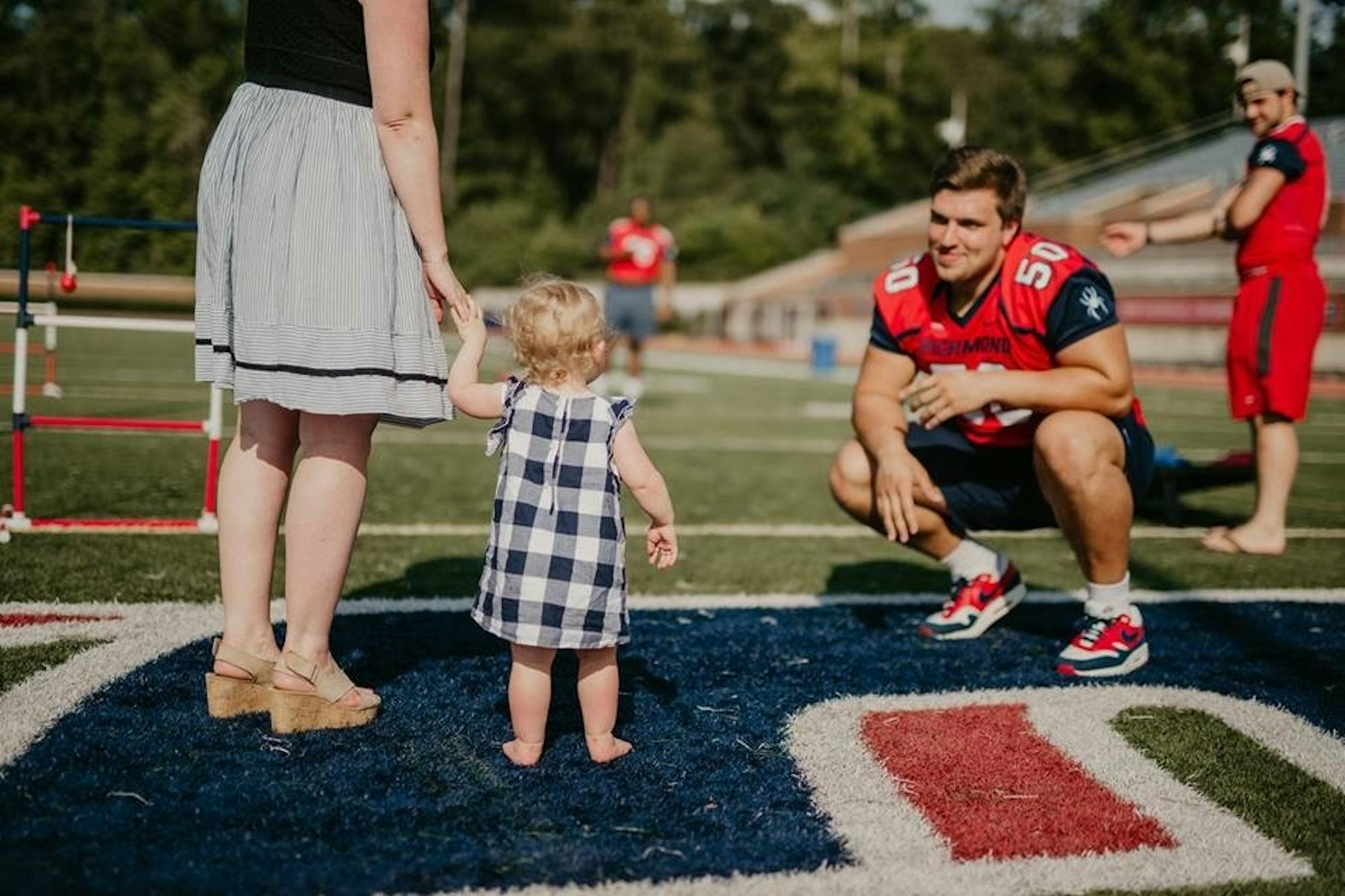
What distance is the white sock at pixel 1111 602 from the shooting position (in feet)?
10.8

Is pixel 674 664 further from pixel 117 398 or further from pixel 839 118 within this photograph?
pixel 839 118

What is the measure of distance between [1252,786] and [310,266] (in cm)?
224

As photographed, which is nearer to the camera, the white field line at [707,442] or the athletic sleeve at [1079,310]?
the athletic sleeve at [1079,310]

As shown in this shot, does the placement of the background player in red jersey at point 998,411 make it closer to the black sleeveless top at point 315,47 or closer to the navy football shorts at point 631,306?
the black sleeveless top at point 315,47

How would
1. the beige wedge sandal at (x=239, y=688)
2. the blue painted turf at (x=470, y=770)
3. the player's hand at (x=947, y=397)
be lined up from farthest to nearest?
the player's hand at (x=947, y=397) < the beige wedge sandal at (x=239, y=688) < the blue painted turf at (x=470, y=770)

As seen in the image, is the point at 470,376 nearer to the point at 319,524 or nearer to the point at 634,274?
the point at 319,524

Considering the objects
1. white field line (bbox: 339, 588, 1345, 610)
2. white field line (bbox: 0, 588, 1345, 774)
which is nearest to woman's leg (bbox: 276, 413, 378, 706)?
white field line (bbox: 0, 588, 1345, 774)

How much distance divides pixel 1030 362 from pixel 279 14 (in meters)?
2.26

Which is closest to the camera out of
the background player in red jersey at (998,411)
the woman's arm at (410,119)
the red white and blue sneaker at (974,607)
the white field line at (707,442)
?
the woman's arm at (410,119)

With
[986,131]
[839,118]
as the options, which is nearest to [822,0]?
[839,118]

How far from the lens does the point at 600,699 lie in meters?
2.44

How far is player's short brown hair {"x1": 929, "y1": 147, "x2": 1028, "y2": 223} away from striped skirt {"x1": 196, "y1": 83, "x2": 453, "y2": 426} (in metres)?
1.60

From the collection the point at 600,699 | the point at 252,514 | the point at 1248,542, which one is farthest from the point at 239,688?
the point at 1248,542

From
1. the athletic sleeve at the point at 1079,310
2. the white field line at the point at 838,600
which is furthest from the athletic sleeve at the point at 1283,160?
the athletic sleeve at the point at 1079,310
